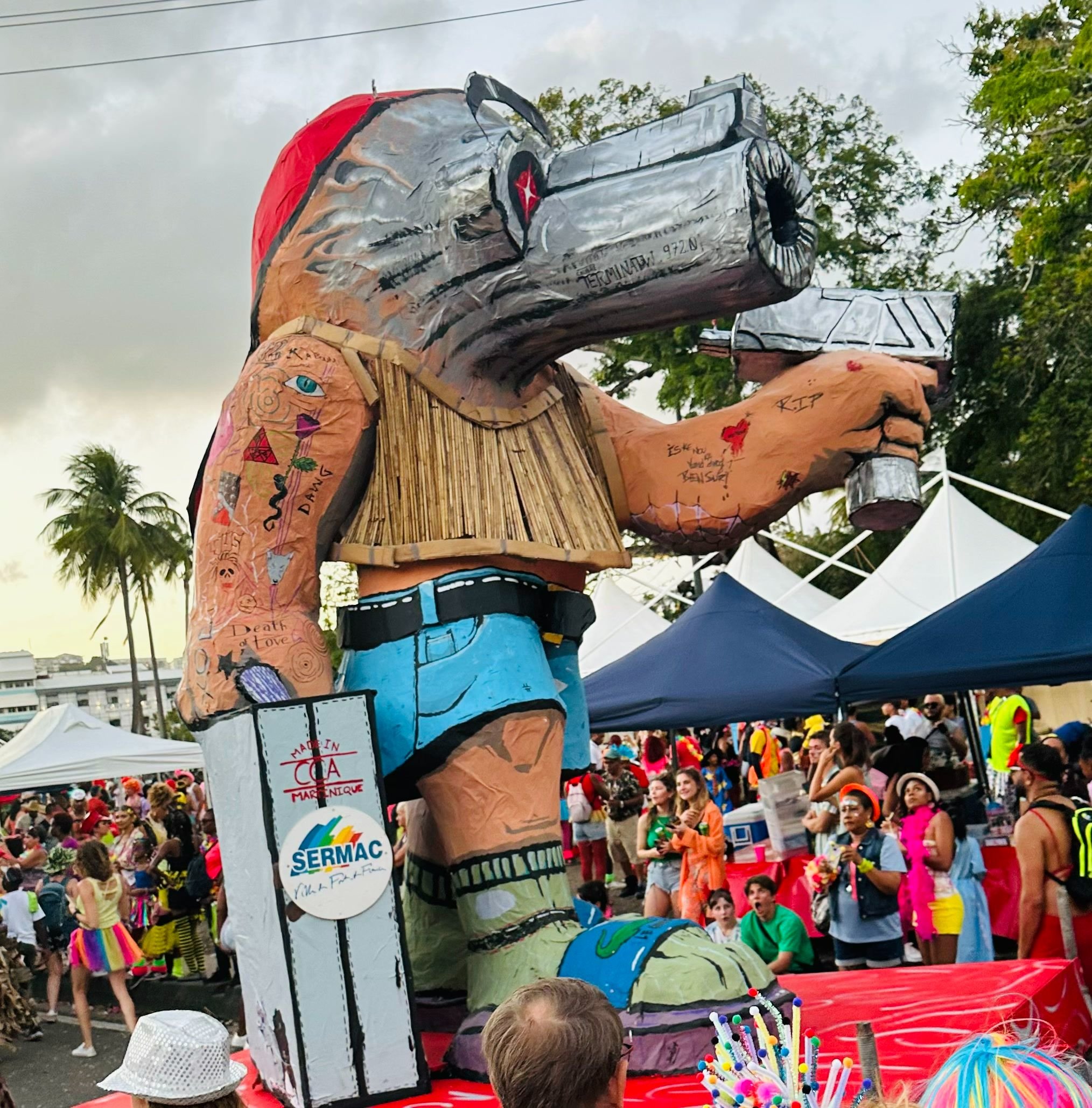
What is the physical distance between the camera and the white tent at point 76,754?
→ 44.6 ft

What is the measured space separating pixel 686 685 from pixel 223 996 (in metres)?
3.78

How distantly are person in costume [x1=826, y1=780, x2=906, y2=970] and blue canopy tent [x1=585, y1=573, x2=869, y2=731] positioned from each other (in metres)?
1.19

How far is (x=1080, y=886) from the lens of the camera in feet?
15.1

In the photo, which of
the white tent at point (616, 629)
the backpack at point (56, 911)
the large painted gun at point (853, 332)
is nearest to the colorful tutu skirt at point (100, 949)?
the backpack at point (56, 911)

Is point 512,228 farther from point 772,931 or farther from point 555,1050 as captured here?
point 772,931

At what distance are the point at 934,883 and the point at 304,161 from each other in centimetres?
415

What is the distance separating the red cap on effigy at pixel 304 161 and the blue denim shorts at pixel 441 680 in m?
0.97

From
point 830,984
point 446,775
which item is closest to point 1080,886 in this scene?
point 830,984

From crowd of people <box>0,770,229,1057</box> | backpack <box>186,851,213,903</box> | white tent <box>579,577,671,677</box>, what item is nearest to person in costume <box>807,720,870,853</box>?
crowd of people <box>0,770,229,1057</box>

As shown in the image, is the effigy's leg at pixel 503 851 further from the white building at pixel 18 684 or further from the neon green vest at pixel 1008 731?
the white building at pixel 18 684

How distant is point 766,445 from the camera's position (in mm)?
3516

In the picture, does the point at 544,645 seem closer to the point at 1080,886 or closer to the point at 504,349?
the point at 504,349

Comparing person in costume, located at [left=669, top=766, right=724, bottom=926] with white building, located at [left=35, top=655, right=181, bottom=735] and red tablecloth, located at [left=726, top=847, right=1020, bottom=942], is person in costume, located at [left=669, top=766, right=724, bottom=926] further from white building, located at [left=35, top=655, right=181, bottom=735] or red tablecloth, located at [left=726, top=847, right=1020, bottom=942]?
white building, located at [left=35, top=655, right=181, bottom=735]

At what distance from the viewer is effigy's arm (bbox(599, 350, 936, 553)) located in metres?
3.46
